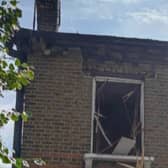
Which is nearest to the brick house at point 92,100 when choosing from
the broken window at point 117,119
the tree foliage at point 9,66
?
the broken window at point 117,119

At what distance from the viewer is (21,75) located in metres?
2.95

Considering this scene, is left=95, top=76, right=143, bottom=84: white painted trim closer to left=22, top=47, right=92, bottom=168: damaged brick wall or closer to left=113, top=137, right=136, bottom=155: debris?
left=22, top=47, right=92, bottom=168: damaged brick wall

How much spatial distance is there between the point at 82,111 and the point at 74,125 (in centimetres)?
34

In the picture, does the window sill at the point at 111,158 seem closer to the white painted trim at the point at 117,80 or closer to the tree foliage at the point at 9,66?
the white painted trim at the point at 117,80

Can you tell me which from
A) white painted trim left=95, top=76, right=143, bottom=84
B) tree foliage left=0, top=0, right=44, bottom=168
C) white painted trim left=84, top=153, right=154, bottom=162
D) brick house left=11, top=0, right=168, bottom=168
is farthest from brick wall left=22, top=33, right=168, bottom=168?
tree foliage left=0, top=0, right=44, bottom=168

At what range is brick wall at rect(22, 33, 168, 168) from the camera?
29.2ft

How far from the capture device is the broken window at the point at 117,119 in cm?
920

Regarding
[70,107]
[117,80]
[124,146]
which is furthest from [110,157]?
[117,80]

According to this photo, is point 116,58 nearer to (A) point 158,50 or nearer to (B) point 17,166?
(A) point 158,50

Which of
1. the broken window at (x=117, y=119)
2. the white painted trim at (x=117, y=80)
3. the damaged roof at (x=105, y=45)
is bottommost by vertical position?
the broken window at (x=117, y=119)

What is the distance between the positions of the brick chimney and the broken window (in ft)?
5.77

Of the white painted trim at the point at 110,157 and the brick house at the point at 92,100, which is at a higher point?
the brick house at the point at 92,100

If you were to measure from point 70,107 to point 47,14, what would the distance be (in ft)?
7.57

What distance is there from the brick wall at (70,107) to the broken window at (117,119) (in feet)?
0.72
